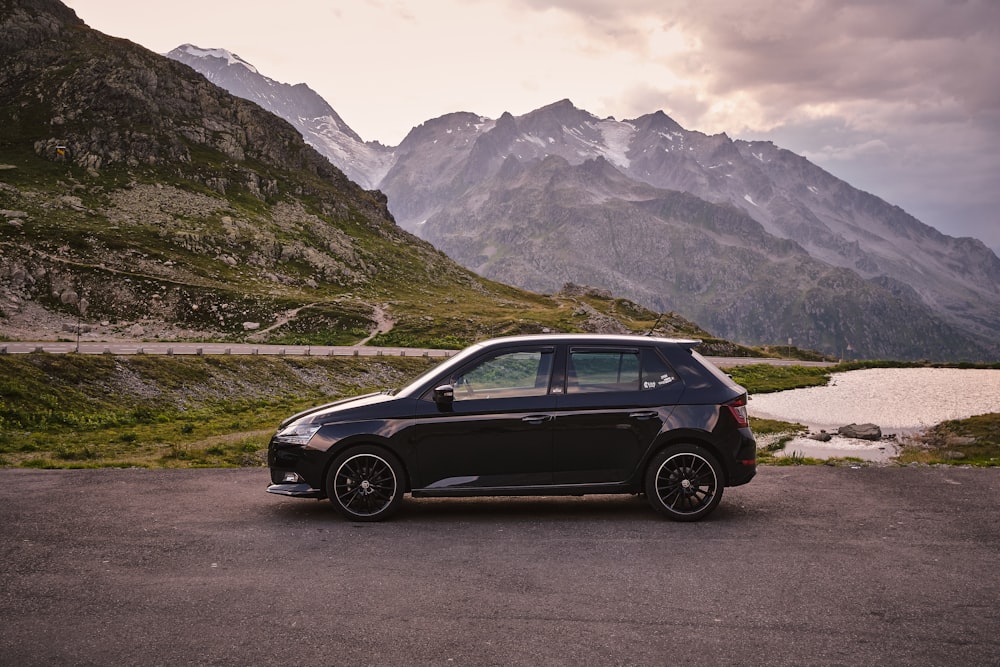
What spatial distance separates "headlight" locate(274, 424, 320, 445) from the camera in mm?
8961

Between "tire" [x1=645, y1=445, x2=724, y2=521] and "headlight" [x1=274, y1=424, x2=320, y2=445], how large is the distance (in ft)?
15.6

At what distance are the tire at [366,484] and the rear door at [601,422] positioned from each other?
7.35 ft

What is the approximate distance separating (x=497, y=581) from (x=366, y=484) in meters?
2.86

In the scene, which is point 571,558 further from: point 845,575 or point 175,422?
point 175,422

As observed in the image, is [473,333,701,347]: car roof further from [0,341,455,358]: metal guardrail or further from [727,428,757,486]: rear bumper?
[0,341,455,358]: metal guardrail

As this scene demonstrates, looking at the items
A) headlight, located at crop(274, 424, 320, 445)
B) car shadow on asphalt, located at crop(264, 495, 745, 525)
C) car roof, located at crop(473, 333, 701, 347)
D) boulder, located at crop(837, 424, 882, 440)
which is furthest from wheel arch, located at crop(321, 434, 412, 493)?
boulder, located at crop(837, 424, 882, 440)

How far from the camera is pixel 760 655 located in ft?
17.3

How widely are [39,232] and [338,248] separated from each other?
131 ft

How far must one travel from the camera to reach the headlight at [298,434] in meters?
8.96

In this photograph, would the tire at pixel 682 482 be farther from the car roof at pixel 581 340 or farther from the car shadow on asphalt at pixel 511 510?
the car roof at pixel 581 340

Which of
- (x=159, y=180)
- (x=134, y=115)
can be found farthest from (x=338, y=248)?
(x=134, y=115)

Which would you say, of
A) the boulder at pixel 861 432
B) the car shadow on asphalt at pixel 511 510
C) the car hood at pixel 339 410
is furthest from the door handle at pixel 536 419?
the boulder at pixel 861 432

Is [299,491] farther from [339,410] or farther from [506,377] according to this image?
[506,377]

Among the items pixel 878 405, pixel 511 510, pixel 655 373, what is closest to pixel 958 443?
pixel 655 373
